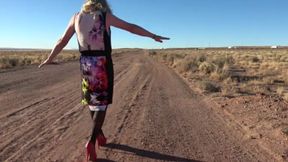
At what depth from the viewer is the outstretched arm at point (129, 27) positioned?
5066 millimetres

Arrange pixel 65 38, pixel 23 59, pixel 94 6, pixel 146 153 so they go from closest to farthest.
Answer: pixel 94 6, pixel 65 38, pixel 146 153, pixel 23 59

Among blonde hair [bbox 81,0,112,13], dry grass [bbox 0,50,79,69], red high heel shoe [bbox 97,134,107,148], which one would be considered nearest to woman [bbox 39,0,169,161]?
blonde hair [bbox 81,0,112,13]

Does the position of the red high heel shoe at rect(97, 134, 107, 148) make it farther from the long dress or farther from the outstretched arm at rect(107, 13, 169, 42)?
the outstretched arm at rect(107, 13, 169, 42)

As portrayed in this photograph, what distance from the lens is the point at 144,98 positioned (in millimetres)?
12398

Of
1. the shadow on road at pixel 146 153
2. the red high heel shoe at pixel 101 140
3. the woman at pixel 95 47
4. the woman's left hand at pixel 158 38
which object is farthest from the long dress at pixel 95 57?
the shadow on road at pixel 146 153

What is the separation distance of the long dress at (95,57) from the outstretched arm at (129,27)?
83mm

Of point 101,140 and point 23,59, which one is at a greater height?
point 101,140

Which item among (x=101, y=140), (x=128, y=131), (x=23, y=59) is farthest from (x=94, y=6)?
(x=23, y=59)

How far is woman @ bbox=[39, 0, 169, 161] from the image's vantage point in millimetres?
5074

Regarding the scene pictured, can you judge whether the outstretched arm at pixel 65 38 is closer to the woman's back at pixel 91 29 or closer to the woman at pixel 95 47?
the woman at pixel 95 47

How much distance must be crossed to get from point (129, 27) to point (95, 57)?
544mm

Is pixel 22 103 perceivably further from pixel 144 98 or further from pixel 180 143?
pixel 180 143

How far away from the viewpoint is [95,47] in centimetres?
514

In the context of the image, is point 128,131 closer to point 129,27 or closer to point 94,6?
point 129,27
